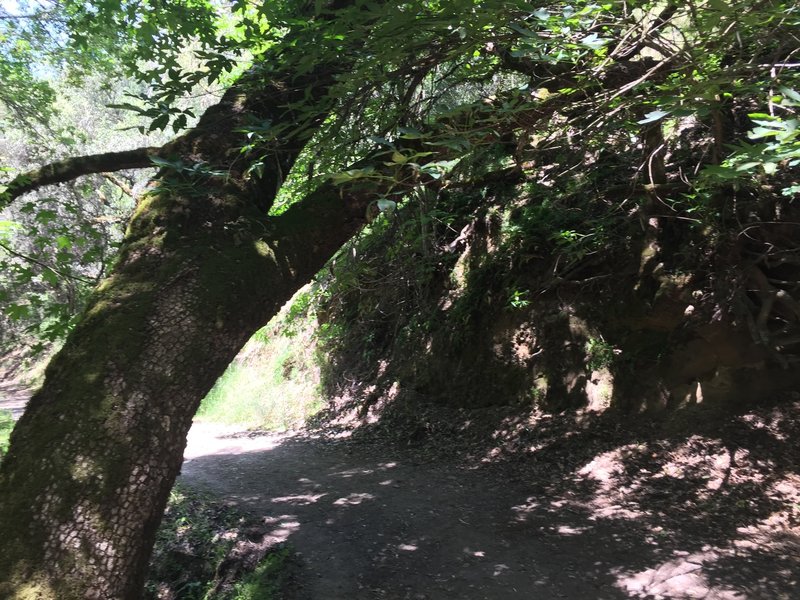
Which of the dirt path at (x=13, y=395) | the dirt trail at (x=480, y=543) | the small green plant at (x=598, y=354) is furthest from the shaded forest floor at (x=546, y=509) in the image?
the dirt path at (x=13, y=395)

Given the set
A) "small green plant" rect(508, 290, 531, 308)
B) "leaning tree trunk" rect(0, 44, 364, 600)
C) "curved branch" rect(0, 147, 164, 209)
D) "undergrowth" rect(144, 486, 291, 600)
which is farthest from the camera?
"small green plant" rect(508, 290, 531, 308)

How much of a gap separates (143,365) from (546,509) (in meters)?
4.52

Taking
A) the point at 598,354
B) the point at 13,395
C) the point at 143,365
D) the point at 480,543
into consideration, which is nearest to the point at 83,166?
the point at 143,365

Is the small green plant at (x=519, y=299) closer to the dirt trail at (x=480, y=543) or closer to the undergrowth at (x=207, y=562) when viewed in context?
the dirt trail at (x=480, y=543)

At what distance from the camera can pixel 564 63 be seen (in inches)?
173

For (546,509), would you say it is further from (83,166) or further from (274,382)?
(274,382)

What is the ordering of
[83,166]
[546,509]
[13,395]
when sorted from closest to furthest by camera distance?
[83,166], [546,509], [13,395]

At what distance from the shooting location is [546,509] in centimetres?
587

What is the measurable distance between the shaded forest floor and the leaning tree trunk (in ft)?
7.31

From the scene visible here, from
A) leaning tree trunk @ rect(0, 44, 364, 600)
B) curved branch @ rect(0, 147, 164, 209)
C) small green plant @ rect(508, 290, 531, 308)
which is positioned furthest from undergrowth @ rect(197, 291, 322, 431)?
leaning tree trunk @ rect(0, 44, 364, 600)

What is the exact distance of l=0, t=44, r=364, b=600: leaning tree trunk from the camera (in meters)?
2.56

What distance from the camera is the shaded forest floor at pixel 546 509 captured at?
444cm

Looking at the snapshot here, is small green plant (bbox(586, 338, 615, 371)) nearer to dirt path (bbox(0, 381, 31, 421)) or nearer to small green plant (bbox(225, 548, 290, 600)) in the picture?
small green plant (bbox(225, 548, 290, 600))

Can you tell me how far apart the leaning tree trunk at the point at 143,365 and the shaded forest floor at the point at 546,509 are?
223 cm
